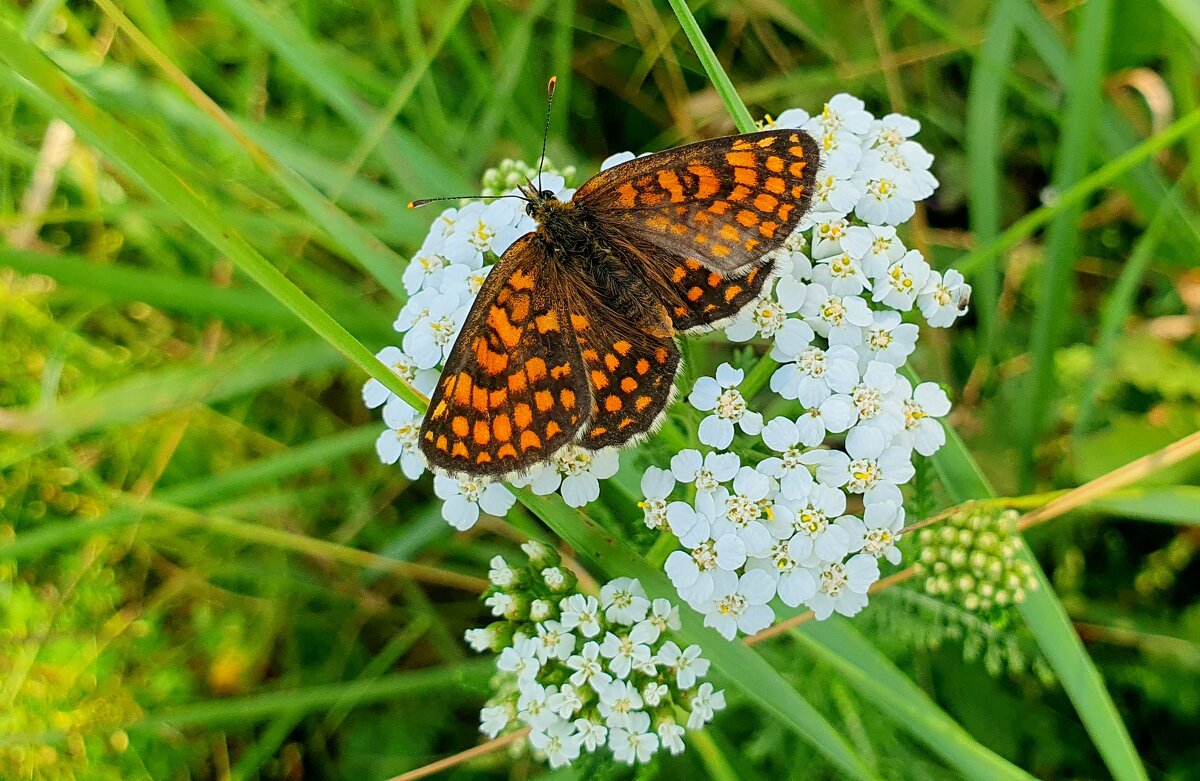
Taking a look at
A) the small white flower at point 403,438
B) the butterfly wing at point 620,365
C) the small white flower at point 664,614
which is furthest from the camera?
the small white flower at point 403,438

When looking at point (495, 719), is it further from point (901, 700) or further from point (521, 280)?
point (521, 280)

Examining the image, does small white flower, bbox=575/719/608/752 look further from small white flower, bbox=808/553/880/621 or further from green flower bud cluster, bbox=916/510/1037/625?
green flower bud cluster, bbox=916/510/1037/625

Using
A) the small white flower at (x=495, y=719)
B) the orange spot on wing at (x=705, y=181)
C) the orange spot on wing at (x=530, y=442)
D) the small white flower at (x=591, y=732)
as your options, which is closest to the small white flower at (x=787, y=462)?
the orange spot on wing at (x=530, y=442)

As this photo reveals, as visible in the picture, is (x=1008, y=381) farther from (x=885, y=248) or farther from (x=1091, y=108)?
(x=885, y=248)

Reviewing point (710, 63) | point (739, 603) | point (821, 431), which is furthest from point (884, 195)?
point (739, 603)

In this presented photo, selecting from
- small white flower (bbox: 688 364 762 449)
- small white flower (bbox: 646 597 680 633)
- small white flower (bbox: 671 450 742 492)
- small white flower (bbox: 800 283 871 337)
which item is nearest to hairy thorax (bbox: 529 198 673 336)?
small white flower (bbox: 688 364 762 449)

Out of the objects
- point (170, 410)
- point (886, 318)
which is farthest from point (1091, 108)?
point (170, 410)

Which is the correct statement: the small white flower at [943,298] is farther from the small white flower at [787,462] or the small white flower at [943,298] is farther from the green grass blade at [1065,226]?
the green grass blade at [1065,226]
